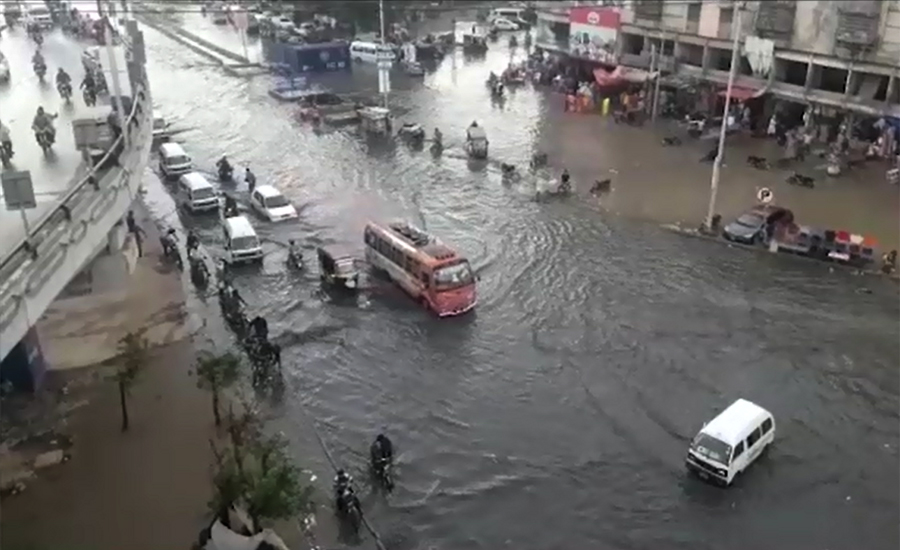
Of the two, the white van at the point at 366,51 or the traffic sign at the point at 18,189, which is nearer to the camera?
the traffic sign at the point at 18,189

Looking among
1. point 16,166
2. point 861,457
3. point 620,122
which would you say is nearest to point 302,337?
point 16,166

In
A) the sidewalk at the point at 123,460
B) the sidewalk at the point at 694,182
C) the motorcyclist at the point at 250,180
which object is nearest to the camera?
the sidewalk at the point at 123,460

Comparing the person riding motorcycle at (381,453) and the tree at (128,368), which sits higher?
the tree at (128,368)

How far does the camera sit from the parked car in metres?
35.3

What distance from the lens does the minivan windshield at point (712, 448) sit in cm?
2183

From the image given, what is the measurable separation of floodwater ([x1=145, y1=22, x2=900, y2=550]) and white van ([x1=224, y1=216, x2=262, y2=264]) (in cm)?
63

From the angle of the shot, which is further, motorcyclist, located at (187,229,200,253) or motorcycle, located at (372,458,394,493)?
motorcyclist, located at (187,229,200,253)

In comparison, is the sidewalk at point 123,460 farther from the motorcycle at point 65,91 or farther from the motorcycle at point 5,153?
the motorcycle at point 65,91

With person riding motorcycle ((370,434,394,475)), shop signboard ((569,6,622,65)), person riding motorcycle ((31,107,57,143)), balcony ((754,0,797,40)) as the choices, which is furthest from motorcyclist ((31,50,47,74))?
balcony ((754,0,797,40))

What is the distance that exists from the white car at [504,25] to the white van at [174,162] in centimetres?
4660

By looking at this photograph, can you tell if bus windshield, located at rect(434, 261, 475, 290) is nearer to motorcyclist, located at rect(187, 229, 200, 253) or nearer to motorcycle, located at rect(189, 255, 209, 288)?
motorcycle, located at rect(189, 255, 209, 288)

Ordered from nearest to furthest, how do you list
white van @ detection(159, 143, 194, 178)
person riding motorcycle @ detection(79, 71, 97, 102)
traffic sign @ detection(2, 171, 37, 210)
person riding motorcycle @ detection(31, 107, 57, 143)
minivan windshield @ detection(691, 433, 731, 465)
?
traffic sign @ detection(2, 171, 37, 210)
minivan windshield @ detection(691, 433, 731, 465)
person riding motorcycle @ detection(31, 107, 57, 143)
person riding motorcycle @ detection(79, 71, 97, 102)
white van @ detection(159, 143, 194, 178)

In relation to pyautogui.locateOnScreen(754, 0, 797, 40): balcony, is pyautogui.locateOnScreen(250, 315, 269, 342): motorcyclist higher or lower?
lower

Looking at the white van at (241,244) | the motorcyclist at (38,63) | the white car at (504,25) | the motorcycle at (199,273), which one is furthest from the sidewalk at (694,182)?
the white car at (504,25)
